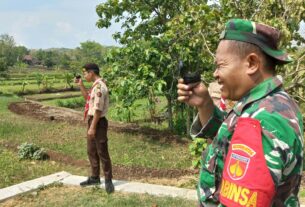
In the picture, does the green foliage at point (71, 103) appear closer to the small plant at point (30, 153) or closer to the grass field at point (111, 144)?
the grass field at point (111, 144)

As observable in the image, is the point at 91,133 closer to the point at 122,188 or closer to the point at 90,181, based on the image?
the point at 90,181

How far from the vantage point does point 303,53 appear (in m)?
7.46

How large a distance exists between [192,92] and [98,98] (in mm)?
4104

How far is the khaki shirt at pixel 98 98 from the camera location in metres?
5.85

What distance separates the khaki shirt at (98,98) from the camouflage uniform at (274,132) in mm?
4265

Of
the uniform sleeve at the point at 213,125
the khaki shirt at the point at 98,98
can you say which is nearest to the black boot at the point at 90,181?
the khaki shirt at the point at 98,98

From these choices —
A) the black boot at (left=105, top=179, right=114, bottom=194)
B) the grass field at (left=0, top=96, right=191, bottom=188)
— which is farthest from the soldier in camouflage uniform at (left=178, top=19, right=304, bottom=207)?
the grass field at (left=0, top=96, right=191, bottom=188)

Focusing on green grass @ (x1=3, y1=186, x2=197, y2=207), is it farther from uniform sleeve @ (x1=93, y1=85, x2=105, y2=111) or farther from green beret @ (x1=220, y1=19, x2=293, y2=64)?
green beret @ (x1=220, y1=19, x2=293, y2=64)

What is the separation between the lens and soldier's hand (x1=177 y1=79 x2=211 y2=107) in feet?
6.07

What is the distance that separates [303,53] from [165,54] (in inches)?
120

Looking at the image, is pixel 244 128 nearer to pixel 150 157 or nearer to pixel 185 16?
pixel 185 16

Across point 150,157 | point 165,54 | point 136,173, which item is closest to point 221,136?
point 136,173

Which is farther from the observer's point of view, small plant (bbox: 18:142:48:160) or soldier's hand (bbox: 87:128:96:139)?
small plant (bbox: 18:142:48:160)

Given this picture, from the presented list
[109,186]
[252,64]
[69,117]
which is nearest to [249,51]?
[252,64]
